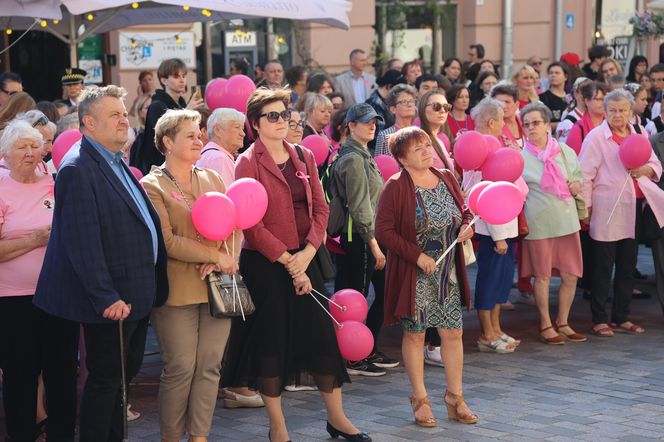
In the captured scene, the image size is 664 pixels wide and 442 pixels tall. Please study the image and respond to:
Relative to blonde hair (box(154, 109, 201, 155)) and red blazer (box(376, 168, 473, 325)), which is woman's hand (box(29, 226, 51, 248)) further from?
red blazer (box(376, 168, 473, 325))

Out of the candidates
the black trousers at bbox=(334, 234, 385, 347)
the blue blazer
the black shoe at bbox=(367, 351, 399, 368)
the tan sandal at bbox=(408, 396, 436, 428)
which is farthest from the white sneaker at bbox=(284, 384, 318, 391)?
the blue blazer

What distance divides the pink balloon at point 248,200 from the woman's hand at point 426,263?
3.88 ft

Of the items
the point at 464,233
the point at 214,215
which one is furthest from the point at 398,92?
the point at 214,215

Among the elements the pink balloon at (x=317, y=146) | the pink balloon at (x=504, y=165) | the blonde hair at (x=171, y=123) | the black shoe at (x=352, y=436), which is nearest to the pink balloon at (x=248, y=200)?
the blonde hair at (x=171, y=123)

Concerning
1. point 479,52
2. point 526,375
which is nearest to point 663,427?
point 526,375

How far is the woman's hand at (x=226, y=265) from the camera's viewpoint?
20.0 ft

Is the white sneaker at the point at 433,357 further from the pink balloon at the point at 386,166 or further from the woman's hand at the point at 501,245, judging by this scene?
the pink balloon at the point at 386,166

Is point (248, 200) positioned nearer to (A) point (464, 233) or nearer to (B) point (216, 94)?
(A) point (464, 233)

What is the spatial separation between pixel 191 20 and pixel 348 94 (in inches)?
94.0

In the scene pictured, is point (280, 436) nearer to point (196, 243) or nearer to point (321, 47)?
point (196, 243)

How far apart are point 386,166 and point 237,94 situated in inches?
51.8

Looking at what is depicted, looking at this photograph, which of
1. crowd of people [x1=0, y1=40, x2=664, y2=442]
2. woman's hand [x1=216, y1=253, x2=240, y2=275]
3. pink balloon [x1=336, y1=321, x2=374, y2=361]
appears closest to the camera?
crowd of people [x1=0, y1=40, x2=664, y2=442]

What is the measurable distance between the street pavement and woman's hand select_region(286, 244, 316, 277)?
101cm

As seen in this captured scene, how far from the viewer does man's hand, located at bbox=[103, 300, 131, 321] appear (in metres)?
5.57
